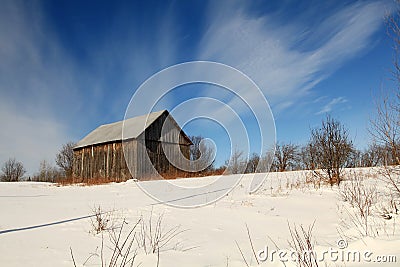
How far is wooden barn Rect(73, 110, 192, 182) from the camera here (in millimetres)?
20781

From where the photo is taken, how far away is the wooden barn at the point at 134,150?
20.8m

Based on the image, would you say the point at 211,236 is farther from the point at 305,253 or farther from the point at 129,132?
the point at 129,132

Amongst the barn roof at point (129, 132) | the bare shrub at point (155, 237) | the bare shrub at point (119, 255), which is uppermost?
the barn roof at point (129, 132)

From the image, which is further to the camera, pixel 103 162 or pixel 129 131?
pixel 103 162

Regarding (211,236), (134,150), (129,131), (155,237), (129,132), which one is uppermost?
(129,131)

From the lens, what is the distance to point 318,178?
1216 centimetres

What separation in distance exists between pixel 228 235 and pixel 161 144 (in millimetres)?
18503

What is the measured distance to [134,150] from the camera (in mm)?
20625

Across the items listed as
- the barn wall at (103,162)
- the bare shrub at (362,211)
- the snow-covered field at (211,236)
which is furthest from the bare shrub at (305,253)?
the barn wall at (103,162)

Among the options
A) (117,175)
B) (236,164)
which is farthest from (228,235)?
(117,175)

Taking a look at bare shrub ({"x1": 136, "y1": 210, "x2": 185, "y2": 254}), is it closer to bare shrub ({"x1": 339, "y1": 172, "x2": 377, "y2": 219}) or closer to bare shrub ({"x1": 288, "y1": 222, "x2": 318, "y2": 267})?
bare shrub ({"x1": 288, "y1": 222, "x2": 318, "y2": 267})

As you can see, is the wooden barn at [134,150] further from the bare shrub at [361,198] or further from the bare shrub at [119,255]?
the bare shrub at [119,255]

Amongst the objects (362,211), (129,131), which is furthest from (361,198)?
(129,131)

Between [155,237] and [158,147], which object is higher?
[158,147]
